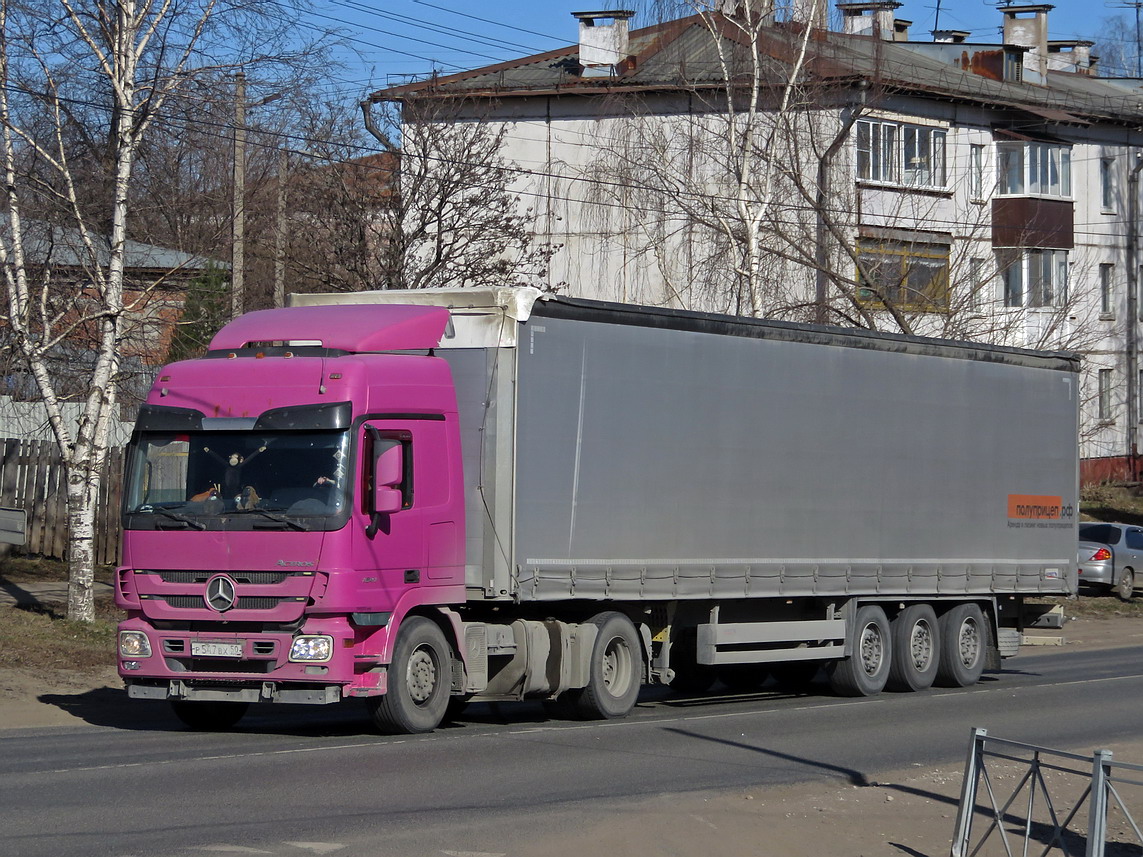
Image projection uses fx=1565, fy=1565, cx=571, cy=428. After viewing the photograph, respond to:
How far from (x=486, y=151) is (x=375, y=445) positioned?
15739mm

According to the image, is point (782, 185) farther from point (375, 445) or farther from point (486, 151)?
point (375, 445)

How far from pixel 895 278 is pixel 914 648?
14036 mm

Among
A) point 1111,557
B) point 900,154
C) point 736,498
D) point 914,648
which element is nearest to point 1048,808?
point 736,498

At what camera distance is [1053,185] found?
47.2 metres

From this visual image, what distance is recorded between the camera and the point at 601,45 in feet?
149

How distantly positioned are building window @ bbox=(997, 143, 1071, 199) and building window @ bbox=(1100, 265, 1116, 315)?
13.1 ft

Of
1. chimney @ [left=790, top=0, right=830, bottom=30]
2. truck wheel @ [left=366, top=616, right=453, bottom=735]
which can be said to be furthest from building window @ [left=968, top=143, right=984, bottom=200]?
truck wheel @ [left=366, top=616, right=453, bottom=735]

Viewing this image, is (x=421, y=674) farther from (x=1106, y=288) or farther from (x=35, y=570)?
(x=1106, y=288)

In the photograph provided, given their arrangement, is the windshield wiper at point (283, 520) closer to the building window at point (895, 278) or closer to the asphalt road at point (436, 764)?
the asphalt road at point (436, 764)

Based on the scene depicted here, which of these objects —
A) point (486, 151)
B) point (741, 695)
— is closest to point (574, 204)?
point (486, 151)

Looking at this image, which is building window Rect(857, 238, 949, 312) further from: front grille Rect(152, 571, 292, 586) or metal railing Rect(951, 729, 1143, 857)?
metal railing Rect(951, 729, 1143, 857)

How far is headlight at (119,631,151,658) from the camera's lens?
495 inches

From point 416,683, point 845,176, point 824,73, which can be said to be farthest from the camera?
point 845,176

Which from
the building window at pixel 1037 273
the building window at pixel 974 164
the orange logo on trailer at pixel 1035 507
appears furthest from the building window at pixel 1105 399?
the orange logo on trailer at pixel 1035 507
